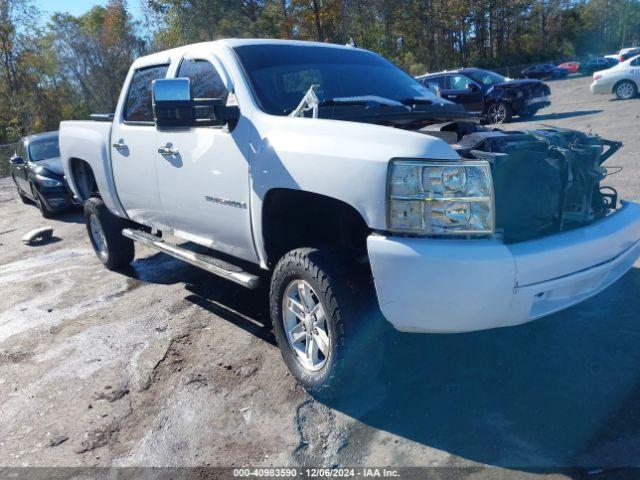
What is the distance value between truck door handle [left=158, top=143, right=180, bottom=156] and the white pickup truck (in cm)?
3

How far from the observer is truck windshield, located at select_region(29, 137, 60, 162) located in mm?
11523

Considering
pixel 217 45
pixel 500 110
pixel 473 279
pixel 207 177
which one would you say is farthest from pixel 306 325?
pixel 500 110

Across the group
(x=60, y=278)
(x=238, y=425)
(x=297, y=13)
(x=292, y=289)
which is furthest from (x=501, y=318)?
(x=297, y=13)

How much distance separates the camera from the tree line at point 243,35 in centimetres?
2839

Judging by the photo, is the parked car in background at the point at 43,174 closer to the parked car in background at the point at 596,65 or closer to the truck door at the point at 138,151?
the truck door at the point at 138,151

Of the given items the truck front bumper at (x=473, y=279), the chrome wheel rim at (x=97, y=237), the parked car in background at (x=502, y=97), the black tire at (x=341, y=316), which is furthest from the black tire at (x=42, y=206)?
the parked car in background at (x=502, y=97)

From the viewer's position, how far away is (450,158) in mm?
2678

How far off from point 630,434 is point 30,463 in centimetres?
310

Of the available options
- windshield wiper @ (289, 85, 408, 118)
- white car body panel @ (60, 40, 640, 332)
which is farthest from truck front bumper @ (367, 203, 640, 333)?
windshield wiper @ (289, 85, 408, 118)

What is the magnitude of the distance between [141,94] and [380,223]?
331 centimetres

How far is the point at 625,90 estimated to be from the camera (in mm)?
19094

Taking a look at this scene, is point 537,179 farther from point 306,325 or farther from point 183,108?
point 183,108

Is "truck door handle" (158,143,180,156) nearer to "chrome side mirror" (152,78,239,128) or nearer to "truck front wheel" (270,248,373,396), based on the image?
"chrome side mirror" (152,78,239,128)

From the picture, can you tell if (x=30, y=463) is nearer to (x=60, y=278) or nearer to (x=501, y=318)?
(x=501, y=318)
